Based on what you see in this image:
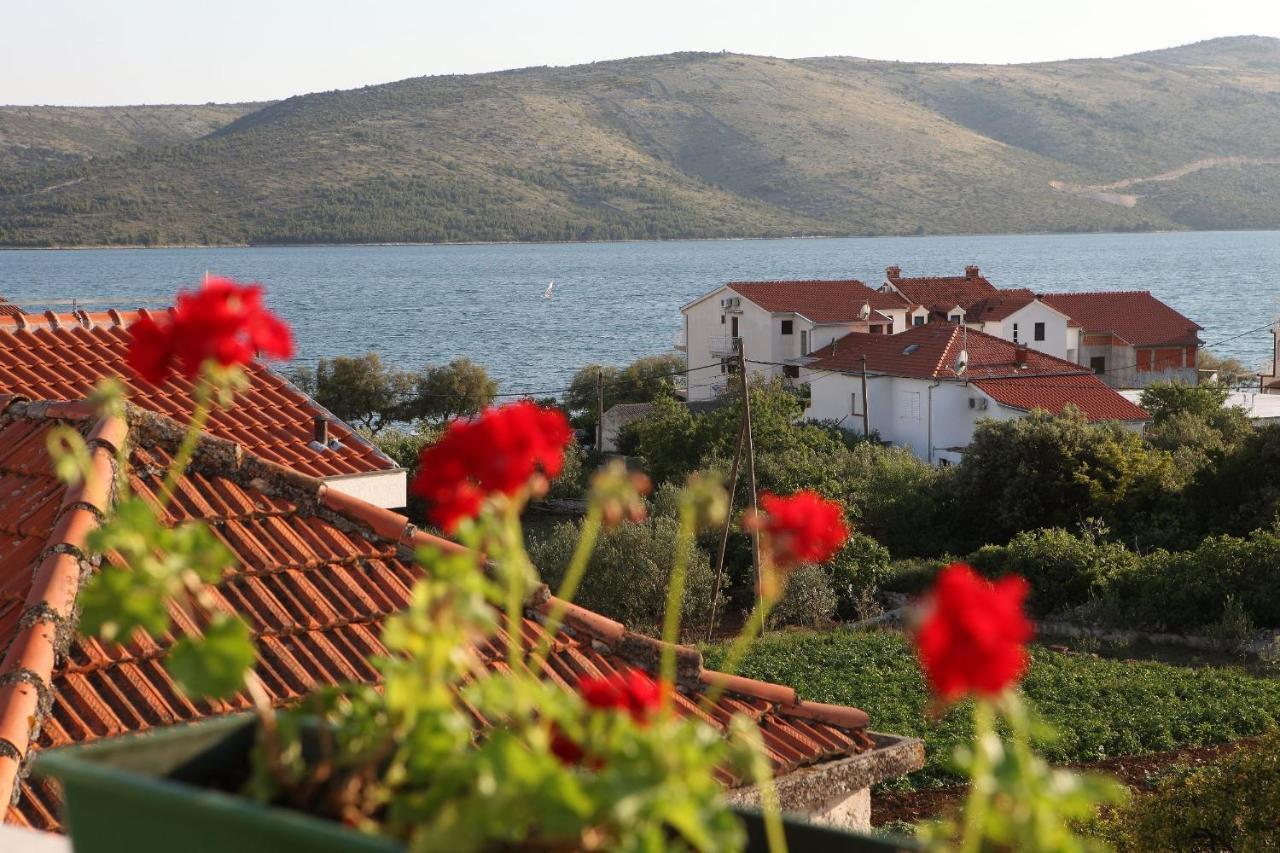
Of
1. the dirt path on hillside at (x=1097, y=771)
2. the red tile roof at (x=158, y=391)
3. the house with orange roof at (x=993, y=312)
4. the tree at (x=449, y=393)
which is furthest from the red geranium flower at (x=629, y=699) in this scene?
the house with orange roof at (x=993, y=312)

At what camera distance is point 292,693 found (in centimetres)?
611

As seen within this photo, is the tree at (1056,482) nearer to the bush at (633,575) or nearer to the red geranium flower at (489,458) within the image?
the bush at (633,575)

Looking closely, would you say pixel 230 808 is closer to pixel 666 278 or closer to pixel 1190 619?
pixel 1190 619

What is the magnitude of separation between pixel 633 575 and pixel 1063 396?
2348 centimetres

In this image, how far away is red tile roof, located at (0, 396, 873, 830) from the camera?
223 inches

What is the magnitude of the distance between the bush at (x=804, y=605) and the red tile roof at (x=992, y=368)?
60.2 ft

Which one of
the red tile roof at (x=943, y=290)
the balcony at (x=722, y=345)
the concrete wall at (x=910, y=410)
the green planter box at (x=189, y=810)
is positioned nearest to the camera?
the green planter box at (x=189, y=810)

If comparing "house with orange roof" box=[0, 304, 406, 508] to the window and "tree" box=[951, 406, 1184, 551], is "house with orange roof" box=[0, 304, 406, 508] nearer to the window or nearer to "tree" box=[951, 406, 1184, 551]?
"tree" box=[951, 406, 1184, 551]

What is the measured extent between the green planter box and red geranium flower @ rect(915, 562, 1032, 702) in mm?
493

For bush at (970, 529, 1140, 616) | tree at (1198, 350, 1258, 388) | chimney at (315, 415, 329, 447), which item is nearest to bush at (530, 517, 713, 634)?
bush at (970, 529, 1140, 616)

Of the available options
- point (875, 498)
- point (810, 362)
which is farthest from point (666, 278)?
point (875, 498)

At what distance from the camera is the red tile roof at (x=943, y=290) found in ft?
221

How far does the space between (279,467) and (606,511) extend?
19.7 feet

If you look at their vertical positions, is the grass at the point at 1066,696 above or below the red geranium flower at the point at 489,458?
below
